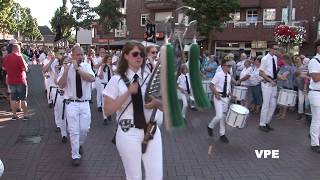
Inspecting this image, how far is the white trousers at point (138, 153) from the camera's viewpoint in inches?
169

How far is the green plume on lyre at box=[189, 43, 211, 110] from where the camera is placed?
4.03m

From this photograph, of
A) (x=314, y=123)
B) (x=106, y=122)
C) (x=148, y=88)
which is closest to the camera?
(x=148, y=88)

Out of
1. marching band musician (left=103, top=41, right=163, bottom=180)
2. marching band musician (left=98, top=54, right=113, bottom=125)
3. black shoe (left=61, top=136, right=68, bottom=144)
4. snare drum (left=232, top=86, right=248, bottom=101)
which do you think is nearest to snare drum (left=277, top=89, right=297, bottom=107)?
snare drum (left=232, top=86, right=248, bottom=101)

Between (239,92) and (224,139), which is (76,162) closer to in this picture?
(224,139)

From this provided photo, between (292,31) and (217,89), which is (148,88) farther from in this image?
(292,31)

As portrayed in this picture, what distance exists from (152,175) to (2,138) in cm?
616

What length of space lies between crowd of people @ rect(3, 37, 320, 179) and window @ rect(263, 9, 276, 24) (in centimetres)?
2485

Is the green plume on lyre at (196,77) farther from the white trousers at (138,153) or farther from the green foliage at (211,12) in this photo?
the green foliage at (211,12)

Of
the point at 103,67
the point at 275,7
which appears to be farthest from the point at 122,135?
the point at 275,7

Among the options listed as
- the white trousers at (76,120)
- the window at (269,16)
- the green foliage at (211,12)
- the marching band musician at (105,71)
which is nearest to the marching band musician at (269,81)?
the marching band musician at (105,71)

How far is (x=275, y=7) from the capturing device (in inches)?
1524
